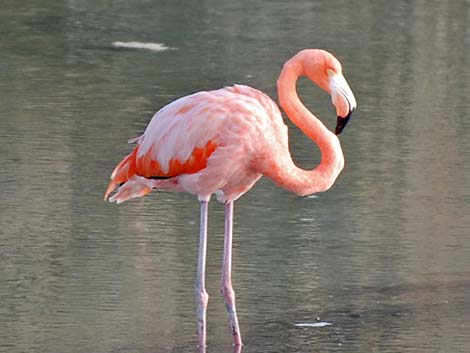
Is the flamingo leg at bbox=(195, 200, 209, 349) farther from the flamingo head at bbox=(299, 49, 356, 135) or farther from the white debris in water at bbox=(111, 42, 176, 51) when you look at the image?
the white debris in water at bbox=(111, 42, 176, 51)

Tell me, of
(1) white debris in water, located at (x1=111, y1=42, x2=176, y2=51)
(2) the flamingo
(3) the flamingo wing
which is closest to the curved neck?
(2) the flamingo

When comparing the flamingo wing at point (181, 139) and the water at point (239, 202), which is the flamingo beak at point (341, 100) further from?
the water at point (239, 202)

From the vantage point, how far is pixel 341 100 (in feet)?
19.5

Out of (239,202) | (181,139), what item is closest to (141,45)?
(239,202)

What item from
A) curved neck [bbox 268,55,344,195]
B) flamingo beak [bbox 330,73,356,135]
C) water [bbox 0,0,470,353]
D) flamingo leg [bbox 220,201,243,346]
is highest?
flamingo beak [bbox 330,73,356,135]

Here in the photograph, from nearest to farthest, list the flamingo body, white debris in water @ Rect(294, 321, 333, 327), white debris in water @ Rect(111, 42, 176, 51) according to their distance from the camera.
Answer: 1. the flamingo body
2. white debris in water @ Rect(294, 321, 333, 327)
3. white debris in water @ Rect(111, 42, 176, 51)

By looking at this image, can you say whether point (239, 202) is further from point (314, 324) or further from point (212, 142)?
point (212, 142)

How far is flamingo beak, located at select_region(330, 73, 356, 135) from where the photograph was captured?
5941 mm

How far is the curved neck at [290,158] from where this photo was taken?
601cm

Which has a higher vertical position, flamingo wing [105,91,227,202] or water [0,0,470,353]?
flamingo wing [105,91,227,202]

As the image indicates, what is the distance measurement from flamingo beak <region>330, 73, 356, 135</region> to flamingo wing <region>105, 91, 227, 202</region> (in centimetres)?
46

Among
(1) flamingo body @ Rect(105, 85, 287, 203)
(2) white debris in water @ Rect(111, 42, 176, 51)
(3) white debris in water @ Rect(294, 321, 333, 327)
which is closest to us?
(1) flamingo body @ Rect(105, 85, 287, 203)

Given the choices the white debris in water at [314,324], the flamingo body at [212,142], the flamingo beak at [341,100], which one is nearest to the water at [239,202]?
the white debris in water at [314,324]

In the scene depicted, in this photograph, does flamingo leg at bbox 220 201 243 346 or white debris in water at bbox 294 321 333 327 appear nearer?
flamingo leg at bbox 220 201 243 346
